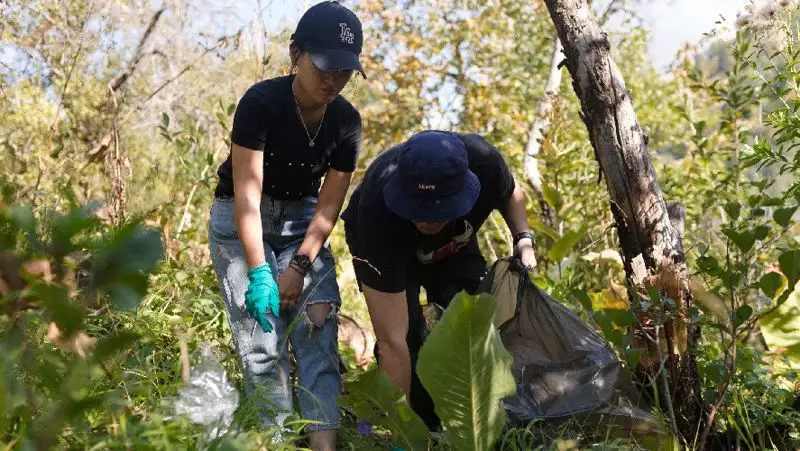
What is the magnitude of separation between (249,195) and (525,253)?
3.26 ft

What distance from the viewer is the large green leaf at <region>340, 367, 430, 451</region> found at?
2.33 m

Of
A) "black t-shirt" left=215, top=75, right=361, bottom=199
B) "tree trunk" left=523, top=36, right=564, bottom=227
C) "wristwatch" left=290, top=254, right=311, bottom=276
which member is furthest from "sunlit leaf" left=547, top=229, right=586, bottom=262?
"wristwatch" left=290, top=254, right=311, bottom=276

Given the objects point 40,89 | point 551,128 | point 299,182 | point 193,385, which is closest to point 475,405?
point 193,385

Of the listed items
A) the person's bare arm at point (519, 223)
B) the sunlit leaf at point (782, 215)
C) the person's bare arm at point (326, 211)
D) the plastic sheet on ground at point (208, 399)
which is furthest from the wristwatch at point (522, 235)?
the plastic sheet on ground at point (208, 399)

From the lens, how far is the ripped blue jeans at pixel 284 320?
2.97 metres

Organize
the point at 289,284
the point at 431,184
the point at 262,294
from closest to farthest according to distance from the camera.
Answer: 1. the point at 431,184
2. the point at 262,294
3. the point at 289,284

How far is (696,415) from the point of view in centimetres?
284

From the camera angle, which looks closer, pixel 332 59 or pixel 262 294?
pixel 332 59

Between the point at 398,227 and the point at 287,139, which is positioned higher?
the point at 287,139

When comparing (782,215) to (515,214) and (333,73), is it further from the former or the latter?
(333,73)

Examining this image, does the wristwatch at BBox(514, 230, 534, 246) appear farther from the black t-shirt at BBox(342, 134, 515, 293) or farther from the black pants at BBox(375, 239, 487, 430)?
the black pants at BBox(375, 239, 487, 430)

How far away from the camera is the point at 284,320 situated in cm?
308

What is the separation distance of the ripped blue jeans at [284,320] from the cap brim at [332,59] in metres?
0.59

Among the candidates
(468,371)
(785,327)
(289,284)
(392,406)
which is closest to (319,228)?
(289,284)
